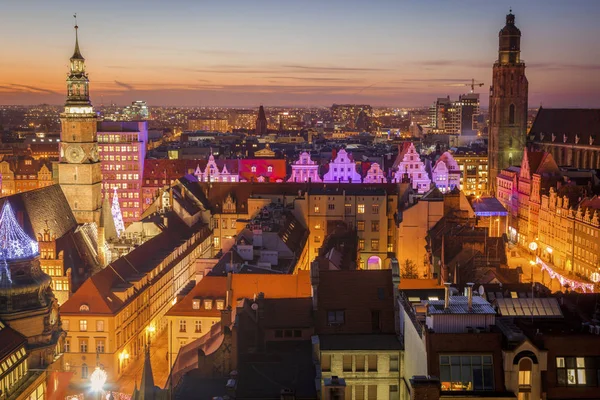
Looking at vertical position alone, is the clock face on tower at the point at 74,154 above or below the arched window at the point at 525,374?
above

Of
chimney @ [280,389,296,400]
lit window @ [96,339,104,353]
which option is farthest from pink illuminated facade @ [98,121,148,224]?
chimney @ [280,389,296,400]

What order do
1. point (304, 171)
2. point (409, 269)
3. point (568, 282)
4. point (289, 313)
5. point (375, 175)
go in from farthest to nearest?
point (304, 171) < point (375, 175) < point (409, 269) < point (568, 282) < point (289, 313)

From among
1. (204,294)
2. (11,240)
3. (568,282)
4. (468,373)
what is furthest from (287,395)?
(568,282)

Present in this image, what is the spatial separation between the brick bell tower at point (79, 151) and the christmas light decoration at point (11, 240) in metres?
28.8

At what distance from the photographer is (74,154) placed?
81.8 meters

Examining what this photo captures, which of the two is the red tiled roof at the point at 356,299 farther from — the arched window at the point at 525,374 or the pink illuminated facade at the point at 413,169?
the pink illuminated facade at the point at 413,169

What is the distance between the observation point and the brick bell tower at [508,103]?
4936 inches

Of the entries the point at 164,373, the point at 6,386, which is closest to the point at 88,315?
the point at 164,373

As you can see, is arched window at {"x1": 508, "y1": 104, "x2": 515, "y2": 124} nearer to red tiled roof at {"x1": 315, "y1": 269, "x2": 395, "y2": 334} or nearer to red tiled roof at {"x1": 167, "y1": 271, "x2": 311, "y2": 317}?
red tiled roof at {"x1": 167, "y1": 271, "x2": 311, "y2": 317}

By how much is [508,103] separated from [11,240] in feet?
307

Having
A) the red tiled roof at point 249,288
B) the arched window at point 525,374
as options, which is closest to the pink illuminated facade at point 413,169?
the red tiled roof at point 249,288

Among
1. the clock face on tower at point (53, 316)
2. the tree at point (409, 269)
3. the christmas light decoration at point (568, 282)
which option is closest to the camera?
the clock face on tower at point (53, 316)

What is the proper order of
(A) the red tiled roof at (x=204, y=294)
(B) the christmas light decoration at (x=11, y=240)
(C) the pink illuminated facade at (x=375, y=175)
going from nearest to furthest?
(B) the christmas light decoration at (x=11, y=240)
(A) the red tiled roof at (x=204, y=294)
(C) the pink illuminated facade at (x=375, y=175)

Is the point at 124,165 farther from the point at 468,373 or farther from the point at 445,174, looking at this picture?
the point at 468,373
